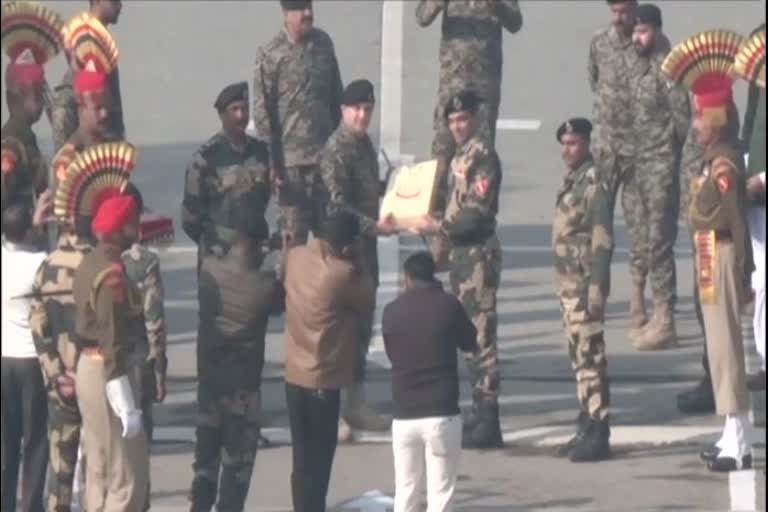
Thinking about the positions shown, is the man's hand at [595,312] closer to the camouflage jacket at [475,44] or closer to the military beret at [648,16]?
the military beret at [648,16]

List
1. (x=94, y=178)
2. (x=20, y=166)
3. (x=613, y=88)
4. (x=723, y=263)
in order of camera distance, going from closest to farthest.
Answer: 1. (x=94, y=178)
2. (x=20, y=166)
3. (x=723, y=263)
4. (x=613, y=88)

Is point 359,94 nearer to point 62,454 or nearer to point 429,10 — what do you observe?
point 62,454

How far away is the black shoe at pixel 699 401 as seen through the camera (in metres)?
16.8

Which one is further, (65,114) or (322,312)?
(65,114)

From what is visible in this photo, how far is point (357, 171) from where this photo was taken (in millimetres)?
16078

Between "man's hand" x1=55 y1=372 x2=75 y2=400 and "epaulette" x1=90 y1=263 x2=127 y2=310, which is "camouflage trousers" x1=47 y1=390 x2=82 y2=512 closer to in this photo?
"man's hand" x1=55 y1=372 x2=75 y2=400

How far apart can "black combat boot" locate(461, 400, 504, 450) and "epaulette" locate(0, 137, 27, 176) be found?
3.34 m

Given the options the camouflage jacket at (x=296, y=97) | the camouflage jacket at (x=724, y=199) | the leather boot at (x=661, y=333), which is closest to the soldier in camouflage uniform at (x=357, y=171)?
the camouflage jacket at (x=296, y=97)

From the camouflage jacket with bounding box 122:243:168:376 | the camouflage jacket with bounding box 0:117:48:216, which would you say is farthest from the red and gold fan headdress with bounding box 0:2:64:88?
the camouflage jacket with bounding box 122:243:168:376

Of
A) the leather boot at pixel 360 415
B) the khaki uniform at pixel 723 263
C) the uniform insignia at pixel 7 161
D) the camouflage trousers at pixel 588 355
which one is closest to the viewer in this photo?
the uniform insignia at pixel 7 161

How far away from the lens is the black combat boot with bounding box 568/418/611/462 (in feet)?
52.2

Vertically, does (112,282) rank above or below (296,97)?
below


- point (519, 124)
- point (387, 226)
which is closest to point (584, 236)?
point (387, 226)

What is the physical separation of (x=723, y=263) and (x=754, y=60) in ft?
5.40
